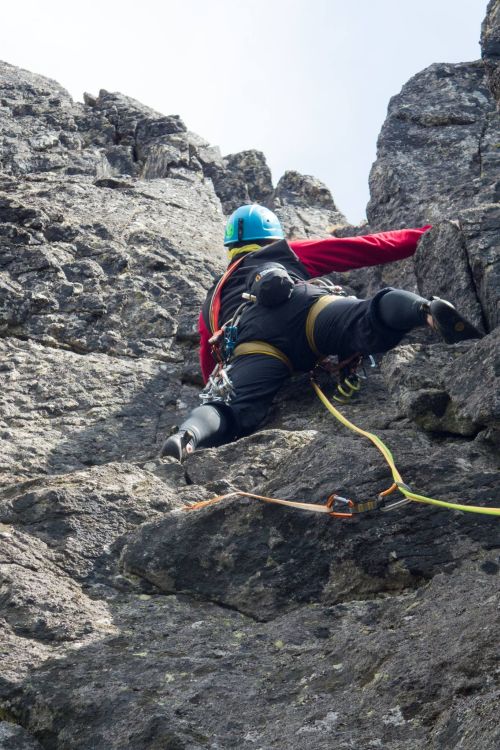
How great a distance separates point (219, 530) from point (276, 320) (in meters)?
3.28

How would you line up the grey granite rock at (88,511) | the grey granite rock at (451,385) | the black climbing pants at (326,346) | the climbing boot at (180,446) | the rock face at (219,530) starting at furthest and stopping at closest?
1. the black climbing pants at (326,346)
2. the climbing boot at (180,446)
3. the grey granite rock at (451,385)
4. the grey granite rock at (88,511)
5. the rock face at (219,530)

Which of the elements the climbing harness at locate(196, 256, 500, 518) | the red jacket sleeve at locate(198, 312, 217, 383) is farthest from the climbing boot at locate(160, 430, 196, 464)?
the red jacket sleeve at locate(198, 312, 217, 383)

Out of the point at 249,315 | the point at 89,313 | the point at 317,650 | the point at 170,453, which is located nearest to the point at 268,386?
the point at 249,315

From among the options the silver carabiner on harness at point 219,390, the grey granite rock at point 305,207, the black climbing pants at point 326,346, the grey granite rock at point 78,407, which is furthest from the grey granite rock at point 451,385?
the grey granite rock at point 305,207

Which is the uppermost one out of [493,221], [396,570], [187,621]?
[493,221]

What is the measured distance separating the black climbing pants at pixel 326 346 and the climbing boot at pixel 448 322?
0.17 m

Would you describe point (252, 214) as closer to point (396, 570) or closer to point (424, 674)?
point (396, 570)

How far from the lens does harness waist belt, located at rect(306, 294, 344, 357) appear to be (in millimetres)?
7402

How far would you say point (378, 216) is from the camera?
33.3 feet

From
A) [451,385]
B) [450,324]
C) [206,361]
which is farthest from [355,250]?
[451,385]

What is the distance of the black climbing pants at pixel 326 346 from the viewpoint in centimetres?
667

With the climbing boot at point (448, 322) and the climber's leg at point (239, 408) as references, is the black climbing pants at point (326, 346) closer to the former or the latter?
the climber's leg at point (239, 408)

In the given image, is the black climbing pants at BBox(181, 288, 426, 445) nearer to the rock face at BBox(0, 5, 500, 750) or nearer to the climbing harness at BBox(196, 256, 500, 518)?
the climbing harness at BBox(196, 256, 500, 518)

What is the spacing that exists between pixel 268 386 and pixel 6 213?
3573mm
